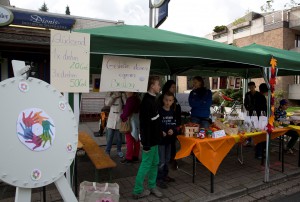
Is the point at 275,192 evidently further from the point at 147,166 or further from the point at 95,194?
the point at 95,194

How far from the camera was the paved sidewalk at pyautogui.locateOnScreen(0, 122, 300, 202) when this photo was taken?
11.8 feet

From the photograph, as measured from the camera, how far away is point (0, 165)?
175 centimetres

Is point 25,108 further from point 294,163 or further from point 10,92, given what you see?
point 294,163

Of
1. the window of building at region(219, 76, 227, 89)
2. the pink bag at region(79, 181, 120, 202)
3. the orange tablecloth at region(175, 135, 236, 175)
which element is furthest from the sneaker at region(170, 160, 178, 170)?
the window of building at region(219, 76, 227, 89)

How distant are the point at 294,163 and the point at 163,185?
10.5 ft

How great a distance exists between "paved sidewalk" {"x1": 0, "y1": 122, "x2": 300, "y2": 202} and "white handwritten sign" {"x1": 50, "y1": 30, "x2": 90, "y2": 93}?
182 centimetres

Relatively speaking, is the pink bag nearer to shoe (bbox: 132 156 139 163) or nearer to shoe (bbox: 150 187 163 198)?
shoe (bbox: 150 187 163 198)

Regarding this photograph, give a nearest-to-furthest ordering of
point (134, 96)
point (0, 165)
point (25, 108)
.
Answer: point (0, 165), point (25, 108), point (134, 96)

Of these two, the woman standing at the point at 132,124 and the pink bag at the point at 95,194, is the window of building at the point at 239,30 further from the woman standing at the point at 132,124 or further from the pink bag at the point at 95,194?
the pink bag at the point at 95,194

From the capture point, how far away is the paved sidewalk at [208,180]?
361 centimetres

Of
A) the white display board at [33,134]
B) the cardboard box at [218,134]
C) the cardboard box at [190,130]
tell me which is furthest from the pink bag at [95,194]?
the cardboard box at [218,134]

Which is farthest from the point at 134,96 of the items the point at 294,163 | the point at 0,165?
the point at 294,163

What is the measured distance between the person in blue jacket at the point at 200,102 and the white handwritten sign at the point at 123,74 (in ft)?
5.36

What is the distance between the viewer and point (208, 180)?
13.8ft
